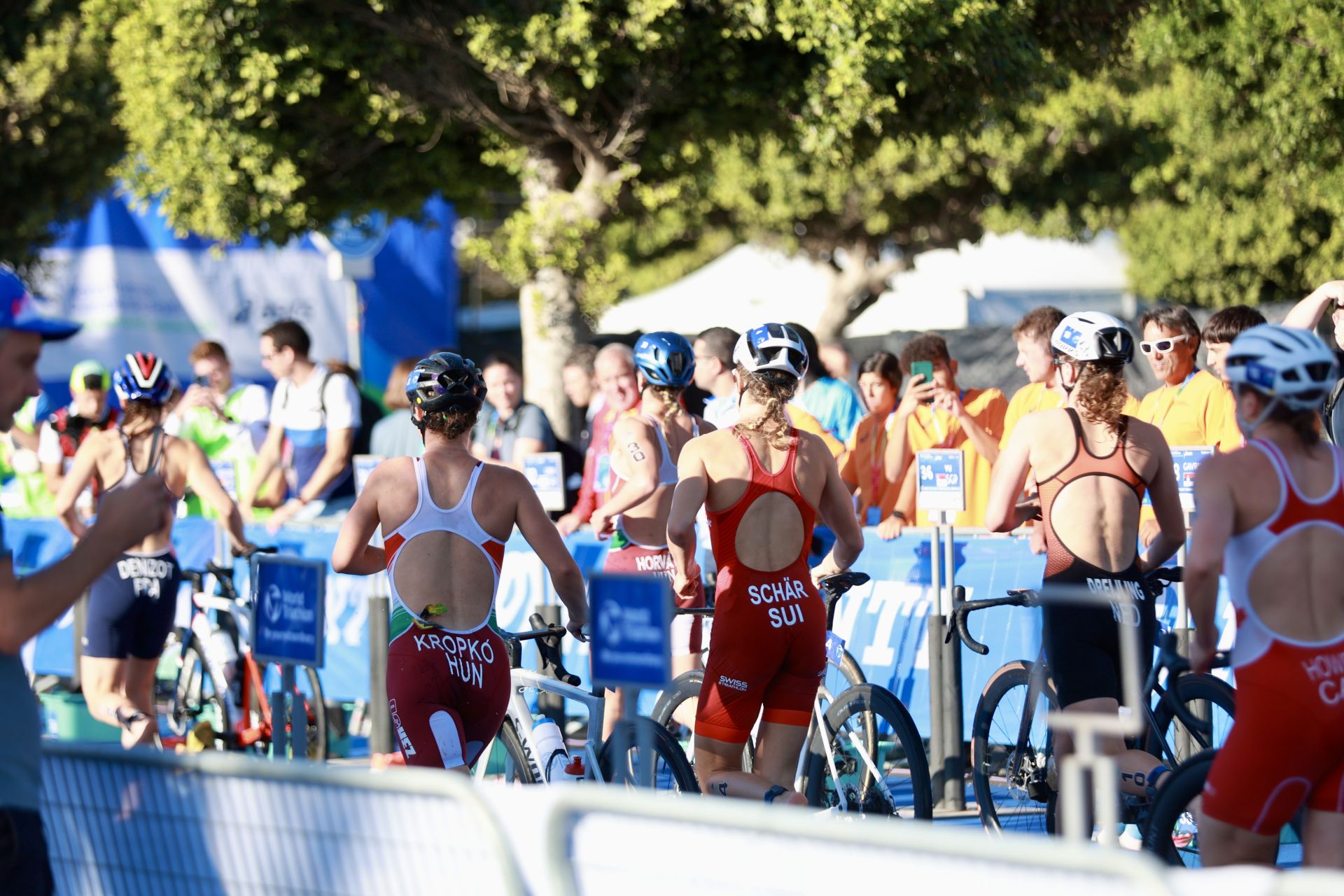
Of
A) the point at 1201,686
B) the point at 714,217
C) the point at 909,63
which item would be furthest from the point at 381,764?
the point at 714,217

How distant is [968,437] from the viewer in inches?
377

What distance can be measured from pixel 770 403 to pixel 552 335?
324 inches

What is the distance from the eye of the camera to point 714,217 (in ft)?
99.4

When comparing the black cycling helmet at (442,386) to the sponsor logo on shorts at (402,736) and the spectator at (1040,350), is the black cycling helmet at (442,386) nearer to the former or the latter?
the sponsor logo on shorts at (402,736)

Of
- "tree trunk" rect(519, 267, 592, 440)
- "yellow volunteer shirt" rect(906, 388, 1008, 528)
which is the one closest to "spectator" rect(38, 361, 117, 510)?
"tree trunk" rect(519, 267, 592, 440)

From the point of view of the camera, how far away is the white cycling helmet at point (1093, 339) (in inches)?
230

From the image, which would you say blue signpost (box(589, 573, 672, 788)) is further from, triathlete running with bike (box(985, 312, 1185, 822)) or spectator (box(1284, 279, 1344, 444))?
spectator (box(1284, 279, 1344, 444))

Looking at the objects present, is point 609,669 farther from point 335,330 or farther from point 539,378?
point 335,330

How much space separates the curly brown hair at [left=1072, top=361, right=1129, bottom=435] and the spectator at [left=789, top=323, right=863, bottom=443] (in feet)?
15.4

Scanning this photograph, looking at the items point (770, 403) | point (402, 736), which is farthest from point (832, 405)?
point (402, 736)

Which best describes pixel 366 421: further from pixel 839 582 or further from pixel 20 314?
pixel 20 314

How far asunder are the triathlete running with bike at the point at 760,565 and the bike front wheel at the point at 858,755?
16.6 inches

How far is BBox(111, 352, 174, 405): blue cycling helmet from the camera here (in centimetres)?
783

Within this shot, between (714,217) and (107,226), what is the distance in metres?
11.7
